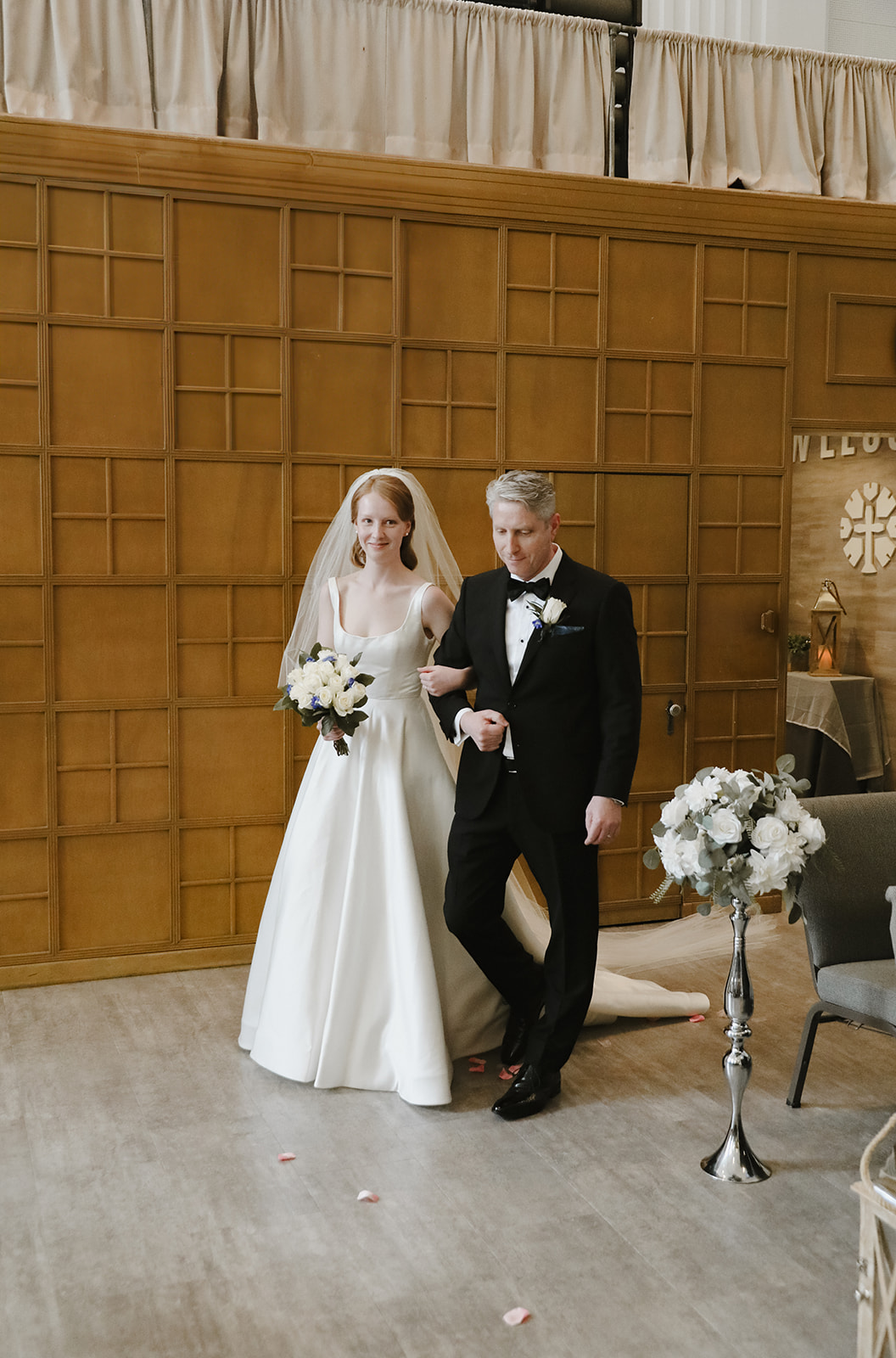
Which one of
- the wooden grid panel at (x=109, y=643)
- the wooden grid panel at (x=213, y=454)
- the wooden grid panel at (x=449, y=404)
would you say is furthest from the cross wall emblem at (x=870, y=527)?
the wooden grid panel at (x=109, y=643)

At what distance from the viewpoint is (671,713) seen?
5570 mm

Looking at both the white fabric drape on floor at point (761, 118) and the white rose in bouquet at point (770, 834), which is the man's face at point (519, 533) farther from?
the white fabric drape on floor at point (761, 118)

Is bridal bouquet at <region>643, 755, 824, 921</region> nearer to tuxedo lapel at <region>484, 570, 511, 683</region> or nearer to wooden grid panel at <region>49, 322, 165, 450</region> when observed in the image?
tuxedo lapel at <region>484, 570, 511, 683</region>

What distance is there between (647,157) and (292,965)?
4338mm

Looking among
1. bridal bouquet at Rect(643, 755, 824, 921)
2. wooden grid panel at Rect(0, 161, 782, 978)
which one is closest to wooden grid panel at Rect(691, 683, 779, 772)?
wooden grid panel at Rect(0, 161, 782, 978)

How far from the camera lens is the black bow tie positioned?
352cm

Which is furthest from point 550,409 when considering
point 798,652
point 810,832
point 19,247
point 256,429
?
point 798,652

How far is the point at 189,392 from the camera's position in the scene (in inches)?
193

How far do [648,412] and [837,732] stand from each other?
2.75m

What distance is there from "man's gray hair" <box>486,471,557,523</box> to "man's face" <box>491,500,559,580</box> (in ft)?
0.04

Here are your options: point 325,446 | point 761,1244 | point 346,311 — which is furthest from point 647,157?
point 761,1244

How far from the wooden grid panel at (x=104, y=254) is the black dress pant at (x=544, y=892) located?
8.48 ft

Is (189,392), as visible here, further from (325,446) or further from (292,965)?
(292,965)

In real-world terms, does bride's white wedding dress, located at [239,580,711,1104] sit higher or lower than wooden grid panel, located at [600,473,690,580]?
lower
